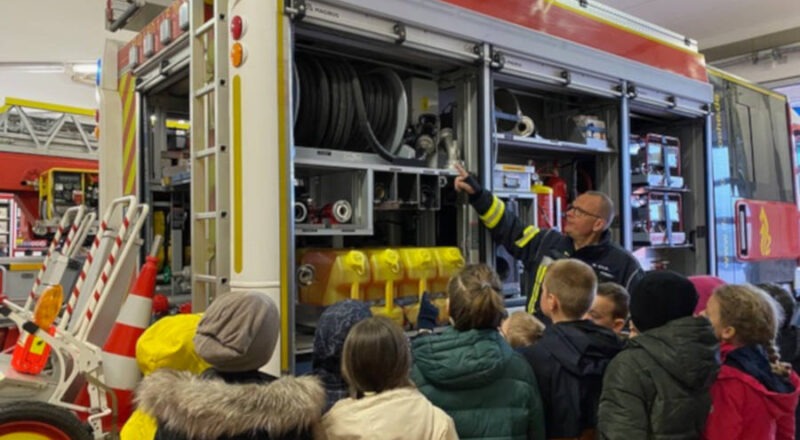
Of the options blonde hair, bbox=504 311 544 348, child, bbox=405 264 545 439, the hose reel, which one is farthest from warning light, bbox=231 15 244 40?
blonde hair, bbox=504 311 544 348

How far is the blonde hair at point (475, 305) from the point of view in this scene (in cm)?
211

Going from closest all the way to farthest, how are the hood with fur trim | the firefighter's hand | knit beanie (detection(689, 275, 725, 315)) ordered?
the hood with fur trim
the firefighter's hand
knit beanie (detection(689, 275, 725, 315))

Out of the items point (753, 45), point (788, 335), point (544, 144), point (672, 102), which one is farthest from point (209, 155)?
point (753, 45)

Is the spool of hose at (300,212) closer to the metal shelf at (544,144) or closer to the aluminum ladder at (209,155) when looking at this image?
the aluminum ladder at (209,155)

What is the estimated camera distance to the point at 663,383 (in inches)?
79.4

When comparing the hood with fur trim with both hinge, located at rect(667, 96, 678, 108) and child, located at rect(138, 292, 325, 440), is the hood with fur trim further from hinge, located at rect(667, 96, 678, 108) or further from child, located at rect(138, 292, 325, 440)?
hinge, located at rect(667, 96, 678, 108)

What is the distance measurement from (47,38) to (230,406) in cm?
824

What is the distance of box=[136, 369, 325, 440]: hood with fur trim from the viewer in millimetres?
1530

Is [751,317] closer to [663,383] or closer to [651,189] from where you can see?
[663,383]

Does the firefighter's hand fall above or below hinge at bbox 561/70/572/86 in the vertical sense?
below

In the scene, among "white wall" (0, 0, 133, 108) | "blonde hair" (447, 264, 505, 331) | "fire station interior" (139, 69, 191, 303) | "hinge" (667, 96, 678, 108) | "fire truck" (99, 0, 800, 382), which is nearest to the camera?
"blonde hair" (447, 264, 505, 331)

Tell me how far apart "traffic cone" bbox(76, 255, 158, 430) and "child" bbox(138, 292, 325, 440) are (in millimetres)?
1379

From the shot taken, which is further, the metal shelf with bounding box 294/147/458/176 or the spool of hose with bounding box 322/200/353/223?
the spool of hose with bounding box 322/200/353/223

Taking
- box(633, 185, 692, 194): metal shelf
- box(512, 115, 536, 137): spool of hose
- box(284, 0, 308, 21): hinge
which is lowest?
box(633, 185, 692, 194): metal shelf
